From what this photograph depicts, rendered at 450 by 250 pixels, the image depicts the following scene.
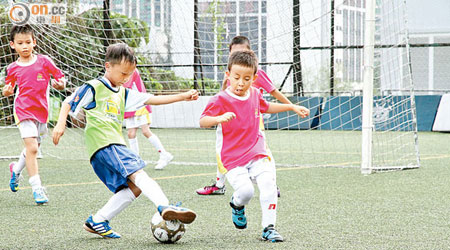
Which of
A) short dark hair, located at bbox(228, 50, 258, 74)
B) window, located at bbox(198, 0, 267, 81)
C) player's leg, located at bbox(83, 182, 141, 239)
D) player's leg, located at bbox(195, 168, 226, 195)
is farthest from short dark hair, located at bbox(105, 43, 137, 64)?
window, located at bbox(198, 0, 267, 81)

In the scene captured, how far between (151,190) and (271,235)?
74 cm

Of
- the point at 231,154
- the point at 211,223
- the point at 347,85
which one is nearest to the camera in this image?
the point at 231,154

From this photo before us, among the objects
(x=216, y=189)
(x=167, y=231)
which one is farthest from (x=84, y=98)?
(x=216, y=189)

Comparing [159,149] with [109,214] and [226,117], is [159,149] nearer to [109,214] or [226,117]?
[109,214]

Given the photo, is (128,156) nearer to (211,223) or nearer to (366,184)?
(211,223)

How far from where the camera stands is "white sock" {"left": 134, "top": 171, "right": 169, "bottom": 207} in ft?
12.3

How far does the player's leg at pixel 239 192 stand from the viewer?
406cm

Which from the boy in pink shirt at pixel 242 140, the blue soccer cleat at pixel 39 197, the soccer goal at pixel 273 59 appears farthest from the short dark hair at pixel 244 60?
the soccer goal at pixel 273 59

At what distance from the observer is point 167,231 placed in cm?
375

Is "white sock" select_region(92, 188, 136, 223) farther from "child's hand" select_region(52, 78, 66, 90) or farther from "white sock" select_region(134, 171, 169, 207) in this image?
"child's hand" select_region(52, 78, 66, 90)

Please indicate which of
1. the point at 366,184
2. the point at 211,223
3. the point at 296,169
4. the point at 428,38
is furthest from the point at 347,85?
the point at 211,223

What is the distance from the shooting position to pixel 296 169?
8164mm

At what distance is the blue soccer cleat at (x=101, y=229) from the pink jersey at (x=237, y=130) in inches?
32.0

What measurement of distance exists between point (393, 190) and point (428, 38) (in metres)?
17.5
